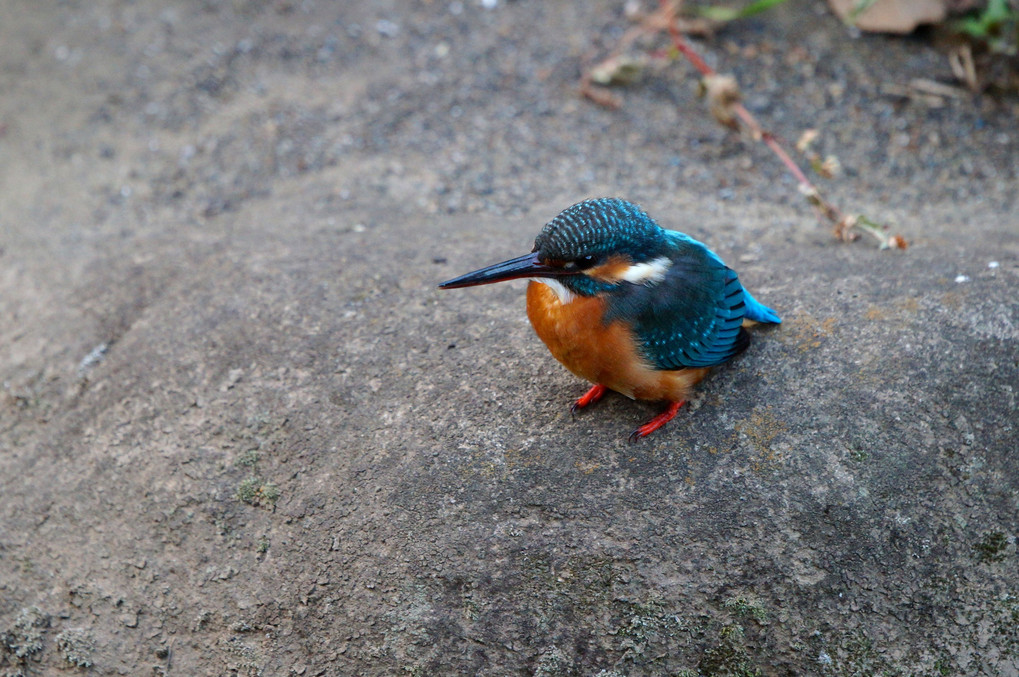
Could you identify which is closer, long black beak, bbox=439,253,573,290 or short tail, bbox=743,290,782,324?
long black beak, bbox=439,253,573,290

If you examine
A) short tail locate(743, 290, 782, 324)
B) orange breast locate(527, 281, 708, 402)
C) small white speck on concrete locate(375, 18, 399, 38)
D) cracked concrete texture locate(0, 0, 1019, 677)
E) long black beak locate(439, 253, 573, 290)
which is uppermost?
small white speck on concrete locate(375, 18, 399, 38)

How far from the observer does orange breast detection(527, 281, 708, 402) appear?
270 cm

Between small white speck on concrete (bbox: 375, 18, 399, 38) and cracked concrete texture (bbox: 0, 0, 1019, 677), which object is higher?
small white speck on concrete (bbox: 375, 18, 399, 38)

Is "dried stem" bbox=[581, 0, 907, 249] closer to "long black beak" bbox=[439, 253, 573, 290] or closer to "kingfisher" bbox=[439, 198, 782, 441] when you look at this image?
"kingfisher" bbox=[439, 198, 782, 441]

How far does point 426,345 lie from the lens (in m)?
3.40

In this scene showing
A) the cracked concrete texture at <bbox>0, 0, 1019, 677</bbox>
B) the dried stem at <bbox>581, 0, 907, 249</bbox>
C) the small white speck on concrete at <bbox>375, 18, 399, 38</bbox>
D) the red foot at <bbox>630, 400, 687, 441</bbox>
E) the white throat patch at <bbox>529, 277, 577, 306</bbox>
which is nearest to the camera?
the cracked concrete texture at <bbox>0, 0, 1019, 677</bbox>

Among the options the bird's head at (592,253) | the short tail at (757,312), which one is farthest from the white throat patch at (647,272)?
the short tail at (757,312)

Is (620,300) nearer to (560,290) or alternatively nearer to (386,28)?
(560,290)

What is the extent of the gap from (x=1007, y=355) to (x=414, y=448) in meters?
2.16

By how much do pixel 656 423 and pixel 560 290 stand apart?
0.59 metres

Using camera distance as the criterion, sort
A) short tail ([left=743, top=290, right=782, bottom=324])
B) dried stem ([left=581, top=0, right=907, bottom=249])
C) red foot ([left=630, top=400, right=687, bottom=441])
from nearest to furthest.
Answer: red foot ([left=630, top=400, right=687, bottom=441]) < short tail ([left=743, top=290, right=782, bottom=324]) < dried stem ([left=581, top=0, right=907, bottom=249])

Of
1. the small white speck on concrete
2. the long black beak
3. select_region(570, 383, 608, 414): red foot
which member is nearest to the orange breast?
the long black beak

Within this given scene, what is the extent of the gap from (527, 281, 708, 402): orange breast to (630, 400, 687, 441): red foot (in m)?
0.08

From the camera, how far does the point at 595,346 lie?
8.87 ft
